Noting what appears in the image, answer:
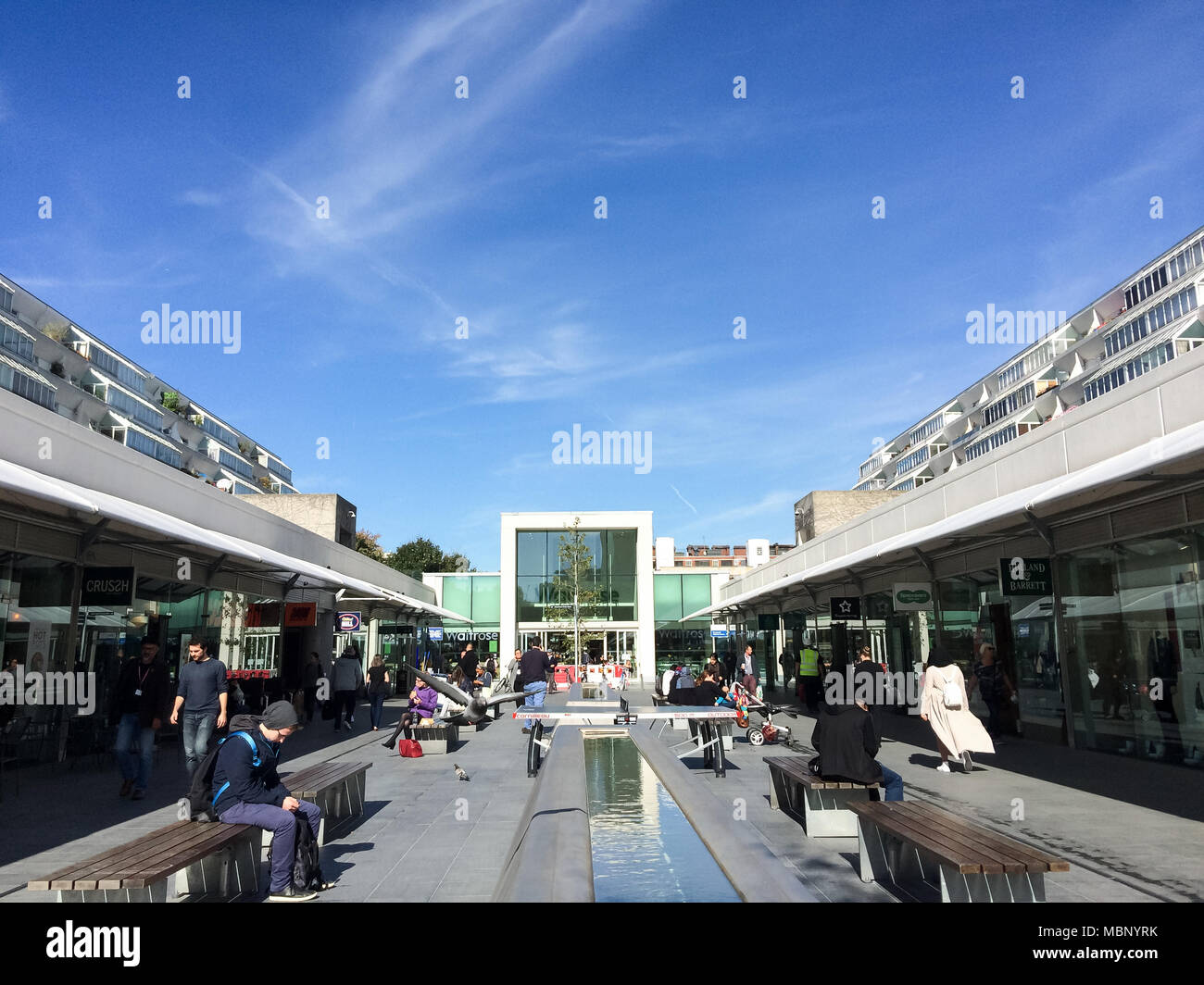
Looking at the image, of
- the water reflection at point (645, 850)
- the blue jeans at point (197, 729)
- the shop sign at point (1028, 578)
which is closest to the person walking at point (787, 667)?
the shop sign at point (1028, 578)

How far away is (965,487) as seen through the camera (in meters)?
16.9

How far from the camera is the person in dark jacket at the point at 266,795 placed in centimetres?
558

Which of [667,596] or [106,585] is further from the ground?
[667,596]

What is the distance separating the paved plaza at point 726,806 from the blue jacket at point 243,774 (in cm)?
84

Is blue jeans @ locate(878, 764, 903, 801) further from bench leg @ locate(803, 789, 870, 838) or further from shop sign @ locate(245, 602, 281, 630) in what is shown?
shop sign @ locate(245, 602, 281, 630)

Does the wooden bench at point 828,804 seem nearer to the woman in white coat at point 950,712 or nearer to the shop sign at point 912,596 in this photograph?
the woman in white coat at point 950,712

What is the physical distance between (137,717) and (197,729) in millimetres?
660

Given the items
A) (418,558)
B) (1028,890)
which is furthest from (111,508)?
(418,558)

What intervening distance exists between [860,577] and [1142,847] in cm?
1429

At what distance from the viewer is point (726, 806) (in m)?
8.52

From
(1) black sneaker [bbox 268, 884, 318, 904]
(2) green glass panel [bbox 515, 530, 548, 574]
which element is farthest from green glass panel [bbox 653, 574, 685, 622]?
(1) black sneaker [bbox 268, 884, 318, 904]

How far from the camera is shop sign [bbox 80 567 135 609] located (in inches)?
485

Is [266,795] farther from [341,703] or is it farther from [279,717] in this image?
[341,703]
